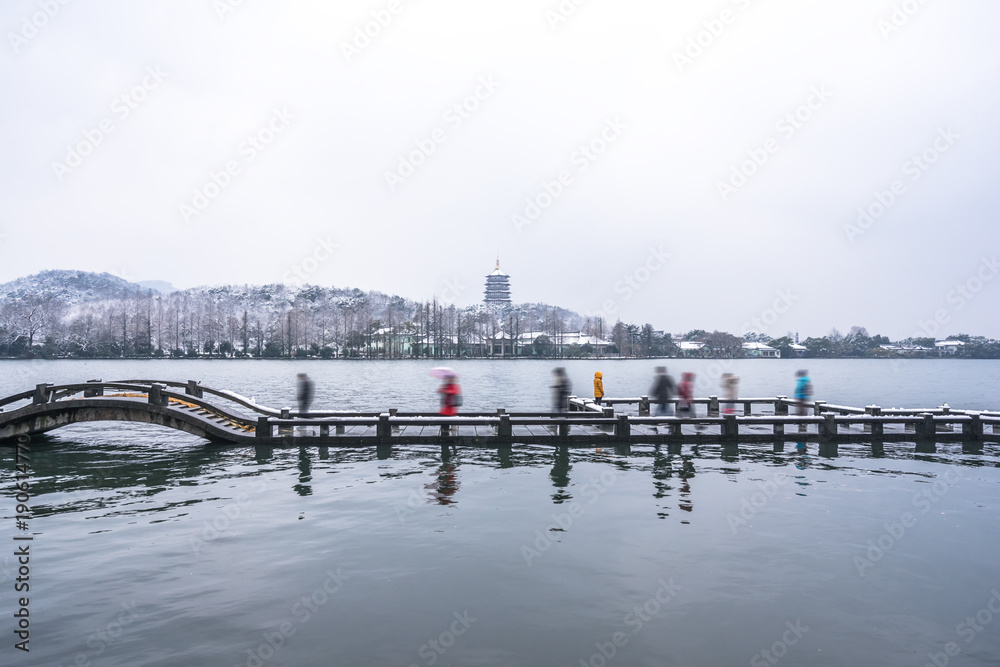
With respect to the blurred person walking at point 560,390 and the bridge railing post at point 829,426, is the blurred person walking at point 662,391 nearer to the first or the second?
the blurred person walking at point 560,390

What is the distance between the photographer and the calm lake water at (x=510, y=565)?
22.1 feet

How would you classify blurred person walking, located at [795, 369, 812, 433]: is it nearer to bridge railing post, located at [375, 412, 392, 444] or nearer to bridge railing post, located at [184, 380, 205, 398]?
bridge railing post, located at [375, 412, 392, 444]

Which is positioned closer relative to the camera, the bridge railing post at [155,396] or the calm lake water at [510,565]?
the calm lake water at [510,565]

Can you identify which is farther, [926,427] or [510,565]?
[926,427]

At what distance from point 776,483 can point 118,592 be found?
13.3m

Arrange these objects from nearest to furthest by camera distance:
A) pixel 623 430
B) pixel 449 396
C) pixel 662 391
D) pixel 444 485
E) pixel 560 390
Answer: pixel 444 485 → pixel 623 430 → pixel 449 396 → pixel 662 391 → pixel 560 390

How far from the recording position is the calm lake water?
6.75 m

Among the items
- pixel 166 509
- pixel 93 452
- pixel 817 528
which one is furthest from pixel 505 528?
pixel 93 452

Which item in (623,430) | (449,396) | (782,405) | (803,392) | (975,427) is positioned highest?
(449,396)

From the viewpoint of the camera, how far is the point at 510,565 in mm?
9016

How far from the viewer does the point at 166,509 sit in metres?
12.1

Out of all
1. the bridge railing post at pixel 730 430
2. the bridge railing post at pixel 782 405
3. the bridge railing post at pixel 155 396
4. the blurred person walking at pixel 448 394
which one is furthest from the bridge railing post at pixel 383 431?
the bridge railing post at pixel 782 405

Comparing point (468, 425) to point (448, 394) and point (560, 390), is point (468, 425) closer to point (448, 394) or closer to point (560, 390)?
point (448, 394)

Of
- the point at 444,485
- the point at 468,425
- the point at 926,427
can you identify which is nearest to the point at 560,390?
the point at 468,425
